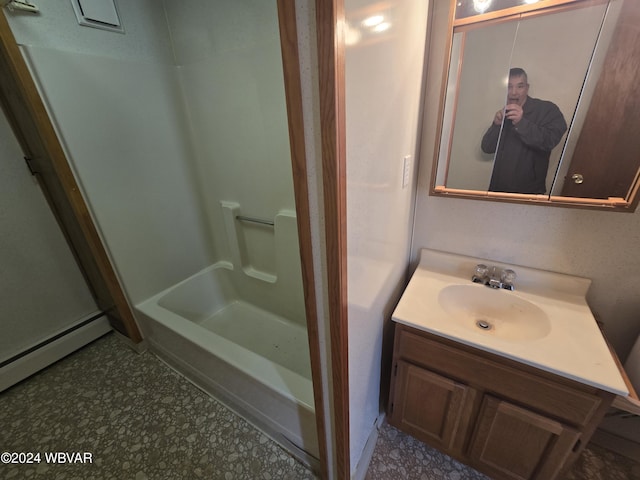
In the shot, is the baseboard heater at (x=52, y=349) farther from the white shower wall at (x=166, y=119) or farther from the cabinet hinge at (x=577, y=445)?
the cabinet hinge at (x=577, y=445)

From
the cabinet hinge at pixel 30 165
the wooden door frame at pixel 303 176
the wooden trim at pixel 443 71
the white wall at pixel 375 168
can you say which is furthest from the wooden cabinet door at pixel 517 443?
the cabinet hinge at pixel 30 165

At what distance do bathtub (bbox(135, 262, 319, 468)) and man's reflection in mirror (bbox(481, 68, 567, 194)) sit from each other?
1180mm

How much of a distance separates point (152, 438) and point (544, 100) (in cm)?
226

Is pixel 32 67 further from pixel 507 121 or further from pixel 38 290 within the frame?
pixel 507 121

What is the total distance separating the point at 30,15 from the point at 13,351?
6.22ft

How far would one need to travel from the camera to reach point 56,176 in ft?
4.70

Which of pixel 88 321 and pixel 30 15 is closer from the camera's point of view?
pixel 30 15

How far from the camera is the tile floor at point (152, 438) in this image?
1.15 meters

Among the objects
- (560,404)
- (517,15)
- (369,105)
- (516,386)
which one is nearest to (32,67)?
(369,105)

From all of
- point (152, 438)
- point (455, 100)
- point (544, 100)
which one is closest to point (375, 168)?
point (455, 100)

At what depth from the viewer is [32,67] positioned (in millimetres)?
1152

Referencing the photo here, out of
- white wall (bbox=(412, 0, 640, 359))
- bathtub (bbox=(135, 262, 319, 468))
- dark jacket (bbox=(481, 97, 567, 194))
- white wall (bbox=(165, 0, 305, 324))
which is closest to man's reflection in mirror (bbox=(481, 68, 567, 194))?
dark jacket (bbox=(481, 97, 567, 194))

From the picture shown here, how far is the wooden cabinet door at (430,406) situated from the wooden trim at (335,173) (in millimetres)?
400

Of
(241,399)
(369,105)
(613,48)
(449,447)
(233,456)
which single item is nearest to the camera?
(369,105)
